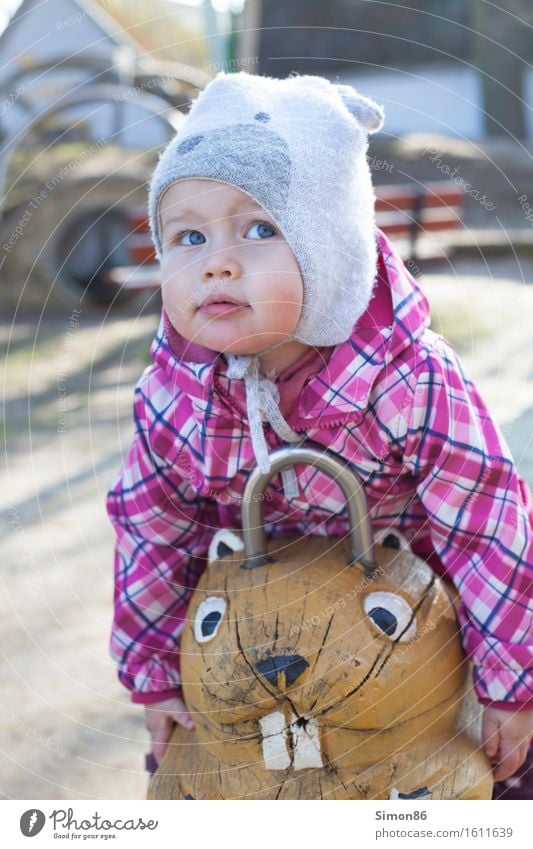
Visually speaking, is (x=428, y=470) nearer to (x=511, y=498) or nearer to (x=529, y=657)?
(x=511, y=498)

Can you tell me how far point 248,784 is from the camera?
1.18 m

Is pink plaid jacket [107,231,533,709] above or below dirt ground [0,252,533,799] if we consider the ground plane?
below

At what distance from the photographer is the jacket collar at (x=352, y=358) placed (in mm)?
1165

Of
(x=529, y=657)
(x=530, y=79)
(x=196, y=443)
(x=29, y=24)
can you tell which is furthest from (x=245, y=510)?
(x=530, y=79)

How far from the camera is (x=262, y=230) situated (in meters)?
1.14

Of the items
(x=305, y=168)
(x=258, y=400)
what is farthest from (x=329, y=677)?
(x=305, y=168)

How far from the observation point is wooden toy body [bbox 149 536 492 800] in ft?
3.72

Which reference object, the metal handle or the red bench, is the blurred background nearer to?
the red bench

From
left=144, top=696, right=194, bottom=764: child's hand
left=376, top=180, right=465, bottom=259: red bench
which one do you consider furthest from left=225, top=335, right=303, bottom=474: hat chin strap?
left=376, top=180, right=465, bottom=259: red bench

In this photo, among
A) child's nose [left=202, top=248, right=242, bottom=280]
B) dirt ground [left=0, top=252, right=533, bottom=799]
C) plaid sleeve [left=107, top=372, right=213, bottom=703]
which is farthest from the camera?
dirt ground [left=0, top=252, right=533, bottom=799]

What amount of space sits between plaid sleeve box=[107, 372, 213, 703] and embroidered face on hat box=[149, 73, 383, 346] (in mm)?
278

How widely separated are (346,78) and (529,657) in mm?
10364

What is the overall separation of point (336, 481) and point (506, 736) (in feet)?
1.22

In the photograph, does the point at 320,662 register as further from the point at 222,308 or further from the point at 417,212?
the point at 417,212
